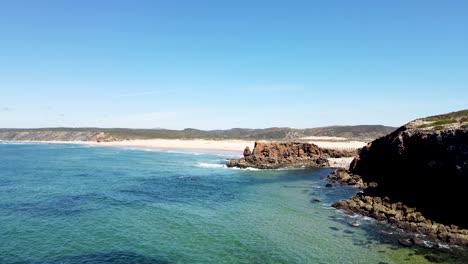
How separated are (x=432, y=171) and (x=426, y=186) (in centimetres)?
222

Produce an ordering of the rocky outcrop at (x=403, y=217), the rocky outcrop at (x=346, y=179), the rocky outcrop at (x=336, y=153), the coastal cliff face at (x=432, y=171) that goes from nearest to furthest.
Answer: the rocky outcrop at (x=403, y=217) → the coastal cliff face at (x=432, y=171) → the rocky outcrop at (x=346, y=179) → the rocky outcrop at (x=336, y=153)

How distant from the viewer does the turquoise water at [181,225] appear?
29553mm

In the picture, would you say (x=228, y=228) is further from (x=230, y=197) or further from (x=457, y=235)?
(x=457, y=235)

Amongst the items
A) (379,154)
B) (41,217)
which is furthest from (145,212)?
(379,154)

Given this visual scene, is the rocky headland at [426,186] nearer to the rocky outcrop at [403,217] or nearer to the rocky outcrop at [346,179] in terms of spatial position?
the rocky outcrop at [403,217]

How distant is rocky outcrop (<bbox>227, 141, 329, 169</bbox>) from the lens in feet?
296

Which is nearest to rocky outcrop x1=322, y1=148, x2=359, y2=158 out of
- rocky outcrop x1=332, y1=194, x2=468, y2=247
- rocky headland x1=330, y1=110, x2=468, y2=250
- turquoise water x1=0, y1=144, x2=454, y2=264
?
turquoise water x1=0, y1=144, x2=454, y2=264

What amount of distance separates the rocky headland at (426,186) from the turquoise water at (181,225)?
13.4 ft

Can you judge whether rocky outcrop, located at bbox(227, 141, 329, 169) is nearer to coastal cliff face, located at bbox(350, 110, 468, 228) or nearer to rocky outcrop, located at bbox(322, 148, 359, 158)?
rocky outcrop, located at bbox(322, 148, 359, 158)

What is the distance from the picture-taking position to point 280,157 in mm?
93625

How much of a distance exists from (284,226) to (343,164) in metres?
58.2

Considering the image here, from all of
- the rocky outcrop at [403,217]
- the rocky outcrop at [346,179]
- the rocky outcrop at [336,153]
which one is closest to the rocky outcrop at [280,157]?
the rocky outcrop at [336,153]

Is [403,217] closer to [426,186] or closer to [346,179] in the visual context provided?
[426,186]

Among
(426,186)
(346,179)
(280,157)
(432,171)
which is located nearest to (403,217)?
(426,186)
